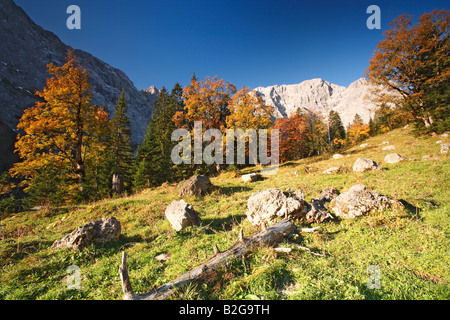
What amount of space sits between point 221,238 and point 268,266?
8.37 feet

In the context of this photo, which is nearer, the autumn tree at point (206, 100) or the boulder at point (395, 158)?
the boulder at point (395, 158)

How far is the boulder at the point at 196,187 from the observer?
1223 cm

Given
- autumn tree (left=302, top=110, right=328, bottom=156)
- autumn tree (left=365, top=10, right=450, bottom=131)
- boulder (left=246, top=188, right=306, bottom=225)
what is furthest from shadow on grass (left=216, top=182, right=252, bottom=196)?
autumn tree (left=302, top=110, right=328, bottom=156)

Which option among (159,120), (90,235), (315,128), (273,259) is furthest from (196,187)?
(315,128)

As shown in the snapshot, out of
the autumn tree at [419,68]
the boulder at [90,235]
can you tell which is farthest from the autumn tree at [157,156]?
the autumn tree at [419,68]

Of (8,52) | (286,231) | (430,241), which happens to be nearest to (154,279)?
(286,231)

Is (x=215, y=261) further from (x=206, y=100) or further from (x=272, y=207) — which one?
(x=206, y=100)

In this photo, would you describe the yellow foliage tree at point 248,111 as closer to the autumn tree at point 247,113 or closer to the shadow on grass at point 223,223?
the autumn tree at point 247,113

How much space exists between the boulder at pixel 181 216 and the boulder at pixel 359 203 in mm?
6055

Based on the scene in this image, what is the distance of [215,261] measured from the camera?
3.90m

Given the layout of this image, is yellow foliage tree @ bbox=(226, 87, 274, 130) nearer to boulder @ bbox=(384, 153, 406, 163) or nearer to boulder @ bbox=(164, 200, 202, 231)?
boulder @ bbox=(384, 153, 406, 163)

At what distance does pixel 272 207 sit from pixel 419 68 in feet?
92.6

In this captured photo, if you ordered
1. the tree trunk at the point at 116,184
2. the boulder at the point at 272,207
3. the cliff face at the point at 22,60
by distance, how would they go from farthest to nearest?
the cliff face at the point at 22,60
the tree trunk at the point at 116,184
the boulder at the point at 272,207
